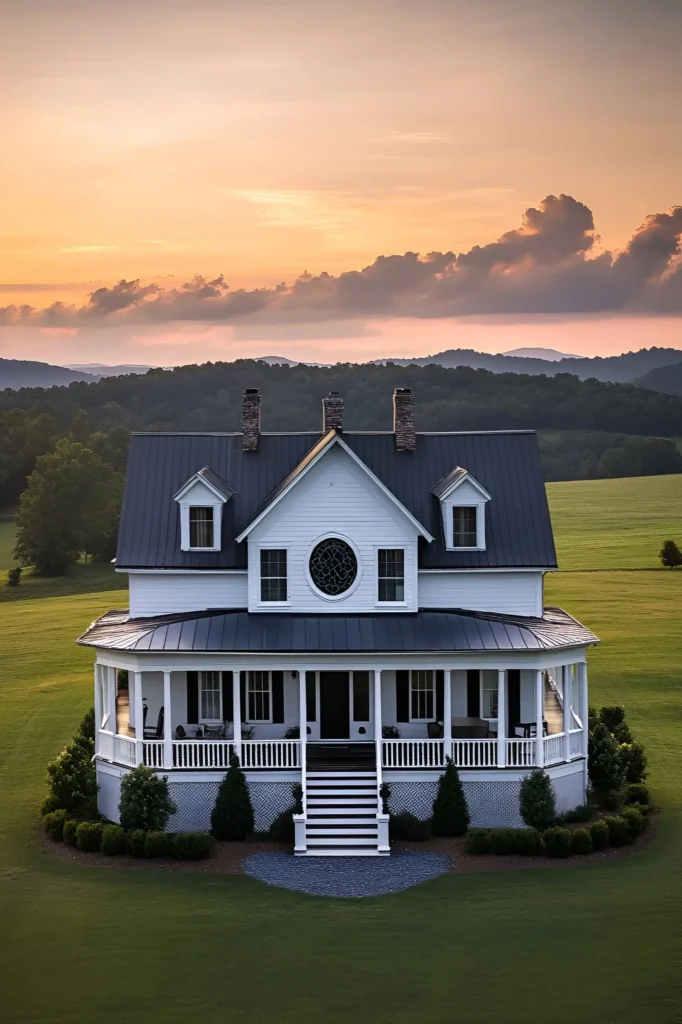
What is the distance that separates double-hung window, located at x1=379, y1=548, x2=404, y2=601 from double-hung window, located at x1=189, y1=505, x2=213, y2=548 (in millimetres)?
5350

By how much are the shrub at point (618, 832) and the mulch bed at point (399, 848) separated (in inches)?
7.0

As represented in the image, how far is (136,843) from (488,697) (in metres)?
11.0

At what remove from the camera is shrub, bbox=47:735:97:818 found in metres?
37.9

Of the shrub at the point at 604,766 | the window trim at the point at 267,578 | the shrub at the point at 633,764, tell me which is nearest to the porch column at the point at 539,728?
the shrub at the point at 604,766

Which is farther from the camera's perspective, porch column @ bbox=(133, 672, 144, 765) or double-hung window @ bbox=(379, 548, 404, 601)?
double-hung window @ bbox=(379, 548, 404, 601)

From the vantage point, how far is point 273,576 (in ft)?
127

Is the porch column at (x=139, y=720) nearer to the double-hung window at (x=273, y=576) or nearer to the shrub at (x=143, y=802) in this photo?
the shrub at (x=143, y=802)

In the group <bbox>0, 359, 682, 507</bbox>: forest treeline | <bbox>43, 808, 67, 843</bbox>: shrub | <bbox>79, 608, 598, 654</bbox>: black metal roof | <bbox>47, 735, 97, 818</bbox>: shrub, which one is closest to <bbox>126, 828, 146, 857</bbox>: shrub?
<bbox>43, 808, 67, 843</bbox>: shrub

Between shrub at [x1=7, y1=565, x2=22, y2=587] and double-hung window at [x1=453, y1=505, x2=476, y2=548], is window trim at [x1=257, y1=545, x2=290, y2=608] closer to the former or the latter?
double-hung window at [x1=453, y1=505, x2=476, y2=548]

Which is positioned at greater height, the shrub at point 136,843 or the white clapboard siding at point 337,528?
the white clapboard siding at point 337,528

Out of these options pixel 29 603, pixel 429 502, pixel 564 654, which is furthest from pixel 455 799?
pixel 29 603

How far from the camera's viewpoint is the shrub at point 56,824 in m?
36.3

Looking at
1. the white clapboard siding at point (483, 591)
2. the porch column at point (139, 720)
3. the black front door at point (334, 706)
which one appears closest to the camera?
the porch column at point (139, 720)

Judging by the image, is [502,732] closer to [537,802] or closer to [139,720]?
[537,802]
